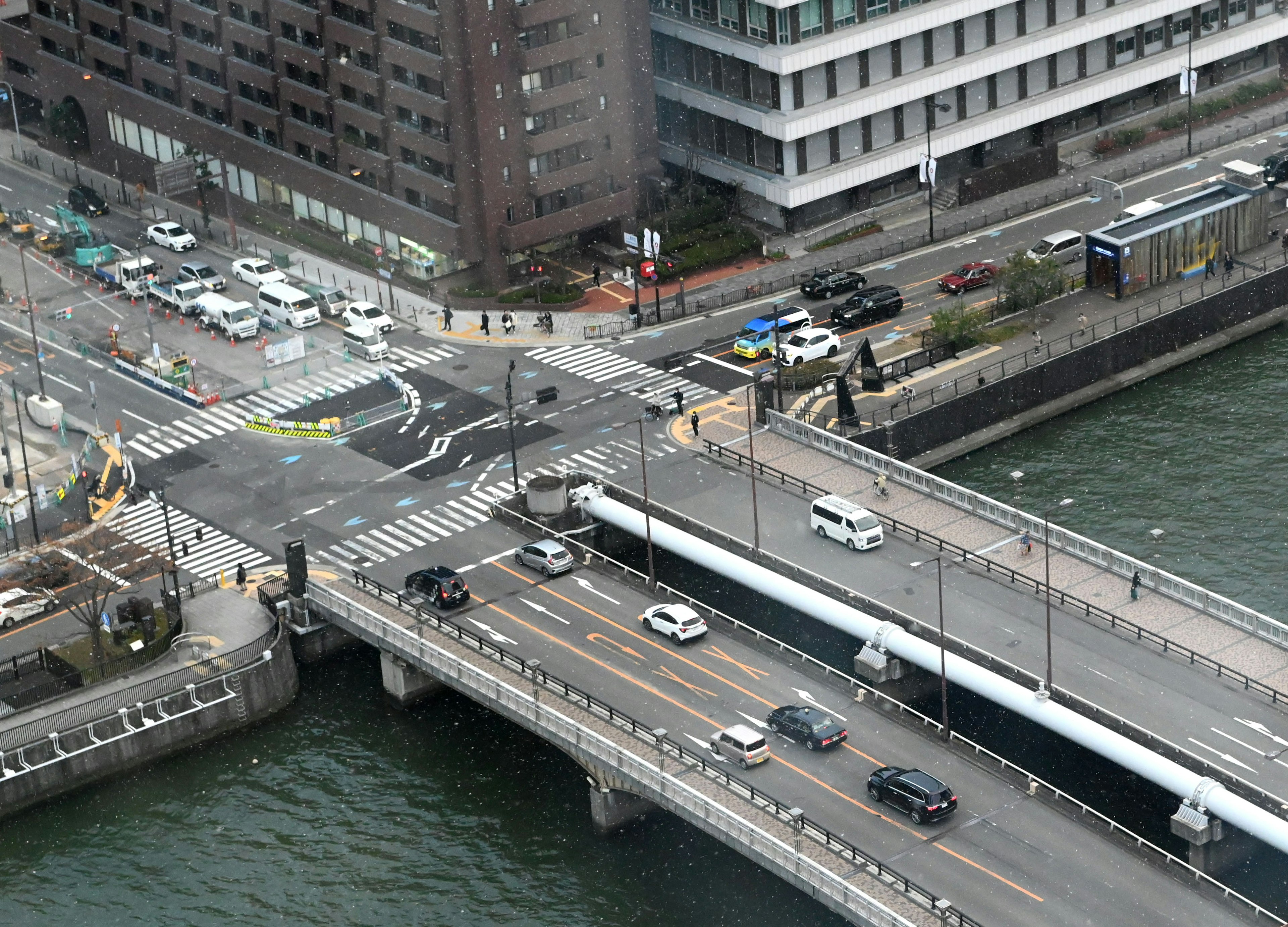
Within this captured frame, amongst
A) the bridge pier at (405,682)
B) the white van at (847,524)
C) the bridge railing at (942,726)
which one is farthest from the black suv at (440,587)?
the white van at (847,524)

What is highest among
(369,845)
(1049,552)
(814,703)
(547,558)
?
(547,558)

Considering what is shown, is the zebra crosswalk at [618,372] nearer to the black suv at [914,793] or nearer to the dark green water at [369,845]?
the dark green water at [369,845]

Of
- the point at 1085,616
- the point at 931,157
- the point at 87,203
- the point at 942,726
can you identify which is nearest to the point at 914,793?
the point at 942,726

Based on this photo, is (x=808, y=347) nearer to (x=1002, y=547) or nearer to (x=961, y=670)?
(x=1002, y=547)

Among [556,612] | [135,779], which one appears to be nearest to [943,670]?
[556,612]

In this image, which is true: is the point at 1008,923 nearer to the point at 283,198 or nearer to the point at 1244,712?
the point at 1244,712

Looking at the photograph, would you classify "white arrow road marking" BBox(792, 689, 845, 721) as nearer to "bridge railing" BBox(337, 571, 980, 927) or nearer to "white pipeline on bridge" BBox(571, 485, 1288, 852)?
"bridge railing" BBox(337, 571, 980, 927)

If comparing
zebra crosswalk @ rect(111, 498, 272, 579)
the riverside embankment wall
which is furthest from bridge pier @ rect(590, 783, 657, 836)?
the riverside embankment wall
